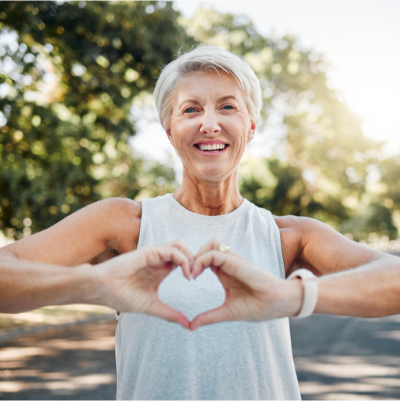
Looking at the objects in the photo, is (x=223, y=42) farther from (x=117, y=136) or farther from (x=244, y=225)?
(x=244, y=225)

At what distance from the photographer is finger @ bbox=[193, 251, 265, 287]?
1.25m

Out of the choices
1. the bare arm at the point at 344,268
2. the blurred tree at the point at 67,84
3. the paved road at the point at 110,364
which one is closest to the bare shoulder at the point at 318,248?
the bare arm at the point at 344,268

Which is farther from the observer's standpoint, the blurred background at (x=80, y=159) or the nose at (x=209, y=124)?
the blurred background at (x=80, y=159)

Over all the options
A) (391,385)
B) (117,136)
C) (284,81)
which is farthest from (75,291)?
(284,81)

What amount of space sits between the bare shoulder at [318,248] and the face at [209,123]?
389 millimetres

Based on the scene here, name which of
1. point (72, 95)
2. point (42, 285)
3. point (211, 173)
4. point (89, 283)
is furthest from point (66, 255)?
point (72, 95)

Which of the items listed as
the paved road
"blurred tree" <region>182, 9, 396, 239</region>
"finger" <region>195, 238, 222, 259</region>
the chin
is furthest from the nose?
"blurred tree" <region>182, 9, 396, 239</region>

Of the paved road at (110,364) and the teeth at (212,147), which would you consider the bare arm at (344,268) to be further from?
the paved road at (110,364)

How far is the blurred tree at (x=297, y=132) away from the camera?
1966cm

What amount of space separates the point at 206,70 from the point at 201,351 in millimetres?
1176

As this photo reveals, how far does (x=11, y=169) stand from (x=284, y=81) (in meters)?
15.7

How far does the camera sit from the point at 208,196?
1.90m

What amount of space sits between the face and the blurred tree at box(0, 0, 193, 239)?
7009 millimetres

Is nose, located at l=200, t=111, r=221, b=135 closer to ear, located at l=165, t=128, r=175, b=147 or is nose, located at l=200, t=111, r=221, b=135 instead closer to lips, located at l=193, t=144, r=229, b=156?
lips, located at l=193, t=144, r=229, b=156
